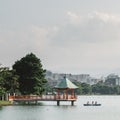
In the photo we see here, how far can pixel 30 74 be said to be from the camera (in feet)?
338

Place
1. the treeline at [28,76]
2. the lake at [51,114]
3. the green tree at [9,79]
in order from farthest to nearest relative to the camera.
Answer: the treeline at [28,76]
the green tree at [9,79]
the lake at [51,114]

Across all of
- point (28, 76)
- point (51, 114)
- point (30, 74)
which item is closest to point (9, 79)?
point (28, 76)

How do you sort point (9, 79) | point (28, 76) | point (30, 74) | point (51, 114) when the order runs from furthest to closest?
point (30, 74)
point (28, 76)
point (9, 79)
point (51, 114)

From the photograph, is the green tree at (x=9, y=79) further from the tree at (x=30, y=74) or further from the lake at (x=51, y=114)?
the lake at (x=51, y=114)

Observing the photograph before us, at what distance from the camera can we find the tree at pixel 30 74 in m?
102

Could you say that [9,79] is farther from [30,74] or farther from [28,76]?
[30,74]

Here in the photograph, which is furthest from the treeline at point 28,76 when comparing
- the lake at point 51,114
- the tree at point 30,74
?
the lake at point 51,114

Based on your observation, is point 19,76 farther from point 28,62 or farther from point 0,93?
point 0,93

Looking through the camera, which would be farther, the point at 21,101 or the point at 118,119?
the point at 21,101

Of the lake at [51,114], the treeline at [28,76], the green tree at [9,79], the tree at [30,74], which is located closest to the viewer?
the lake at [51,114]

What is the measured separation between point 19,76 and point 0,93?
54.1 feet

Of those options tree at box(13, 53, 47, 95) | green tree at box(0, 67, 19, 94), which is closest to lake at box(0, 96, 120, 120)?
green tree at box(0, 67, 19, 94)

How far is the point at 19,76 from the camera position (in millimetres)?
103000

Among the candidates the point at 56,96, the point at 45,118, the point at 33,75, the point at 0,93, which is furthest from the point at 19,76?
the point at 45,118
